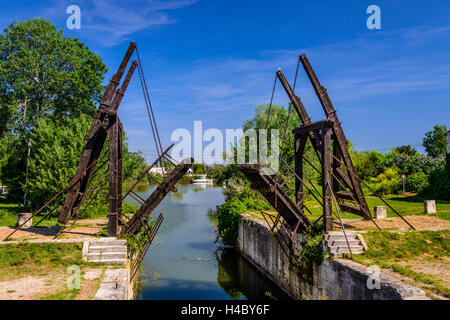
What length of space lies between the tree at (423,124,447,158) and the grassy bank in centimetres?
5124

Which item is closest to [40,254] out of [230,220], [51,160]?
[51,160]

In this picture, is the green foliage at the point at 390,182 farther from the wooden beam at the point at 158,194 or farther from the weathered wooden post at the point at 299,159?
the wooden beam at the point at 158,194

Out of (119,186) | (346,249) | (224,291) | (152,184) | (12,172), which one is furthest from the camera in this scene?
(152,184)

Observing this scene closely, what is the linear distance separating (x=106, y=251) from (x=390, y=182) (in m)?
30.4

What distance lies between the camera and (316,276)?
1231cm

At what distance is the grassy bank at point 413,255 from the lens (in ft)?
30.8

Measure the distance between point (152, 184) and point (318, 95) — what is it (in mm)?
82683

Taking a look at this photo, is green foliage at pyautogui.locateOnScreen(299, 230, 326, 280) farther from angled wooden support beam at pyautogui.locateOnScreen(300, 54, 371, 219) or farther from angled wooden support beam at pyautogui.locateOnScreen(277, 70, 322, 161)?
angled wooden support beam at pyautogui.locateOnScreen(277, 70, 322, 161)

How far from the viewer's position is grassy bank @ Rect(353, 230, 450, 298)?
9.39 meters

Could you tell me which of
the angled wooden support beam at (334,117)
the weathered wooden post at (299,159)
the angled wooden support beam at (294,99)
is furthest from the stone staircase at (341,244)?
the angled wooden support beam at (294,99)

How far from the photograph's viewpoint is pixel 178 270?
749 inches

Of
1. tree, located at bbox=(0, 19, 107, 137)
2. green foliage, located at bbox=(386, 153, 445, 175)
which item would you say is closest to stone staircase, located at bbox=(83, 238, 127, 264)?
tree, located at bbox=(0, 19, 107, 137)
